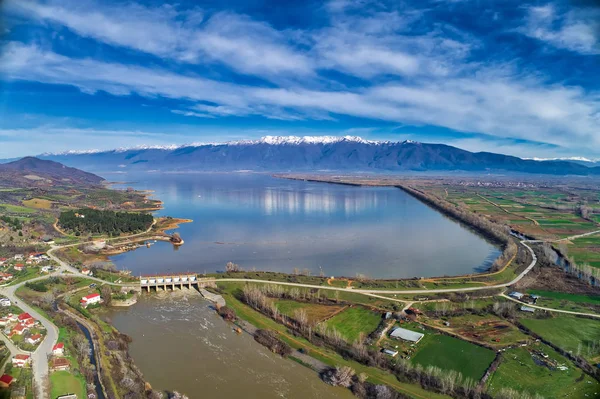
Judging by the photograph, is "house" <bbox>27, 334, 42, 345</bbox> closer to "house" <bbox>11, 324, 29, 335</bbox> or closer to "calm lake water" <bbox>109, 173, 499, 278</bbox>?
"house" <bbox>11, 324, 29, 335</bbox>

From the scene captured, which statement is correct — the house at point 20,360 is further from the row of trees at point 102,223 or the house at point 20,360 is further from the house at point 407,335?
the row of trees at point 102,223

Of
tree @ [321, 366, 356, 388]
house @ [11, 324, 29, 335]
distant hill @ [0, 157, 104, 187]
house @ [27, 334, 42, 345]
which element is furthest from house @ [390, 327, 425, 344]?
distant hill @ [0, 157, 104, 187]

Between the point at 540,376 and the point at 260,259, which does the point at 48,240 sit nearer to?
the point at 260,259

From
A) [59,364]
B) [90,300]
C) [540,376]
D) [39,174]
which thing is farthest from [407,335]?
[39,174]

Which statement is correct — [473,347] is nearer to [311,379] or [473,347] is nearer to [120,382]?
[311,379]

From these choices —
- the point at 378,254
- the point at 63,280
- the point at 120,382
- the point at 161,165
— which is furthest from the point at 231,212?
the point at 161,165

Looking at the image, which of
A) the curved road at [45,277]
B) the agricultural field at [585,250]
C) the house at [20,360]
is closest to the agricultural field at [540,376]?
the curved road at [45,277]
